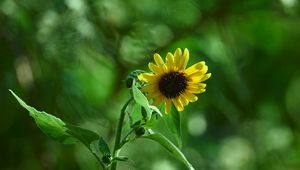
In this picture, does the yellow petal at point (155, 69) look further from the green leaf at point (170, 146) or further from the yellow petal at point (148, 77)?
the green leaf at point (170, 146)

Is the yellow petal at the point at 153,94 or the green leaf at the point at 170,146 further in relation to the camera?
the yellow petal at the point at 153,94

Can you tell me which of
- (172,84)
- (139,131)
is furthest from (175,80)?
(139,131)

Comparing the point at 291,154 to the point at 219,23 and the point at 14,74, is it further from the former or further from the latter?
the point at 14,74

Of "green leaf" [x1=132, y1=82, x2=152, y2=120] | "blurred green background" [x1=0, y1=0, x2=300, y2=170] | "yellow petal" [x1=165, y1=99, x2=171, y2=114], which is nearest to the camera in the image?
"green leaf" [x1=132, y1=82, x2=152, y2=120]

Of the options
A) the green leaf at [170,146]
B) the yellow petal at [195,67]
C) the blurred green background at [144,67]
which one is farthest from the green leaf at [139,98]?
the blurred green background at [144,67]

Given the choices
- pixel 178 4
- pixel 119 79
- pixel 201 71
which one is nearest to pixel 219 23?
pixel 178 4

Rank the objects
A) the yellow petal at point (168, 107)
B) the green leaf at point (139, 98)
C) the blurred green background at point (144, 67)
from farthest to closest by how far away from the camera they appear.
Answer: the blurred green background at point (144, 67) < the yellow petal at point (168, 107) < the green leaf at point (139, 98)

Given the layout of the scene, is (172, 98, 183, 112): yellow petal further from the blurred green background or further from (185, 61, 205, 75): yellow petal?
the blurred green background

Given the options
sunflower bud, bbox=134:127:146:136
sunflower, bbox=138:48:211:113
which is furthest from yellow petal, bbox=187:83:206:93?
sunflower bud, bbox=134:127:146:136
